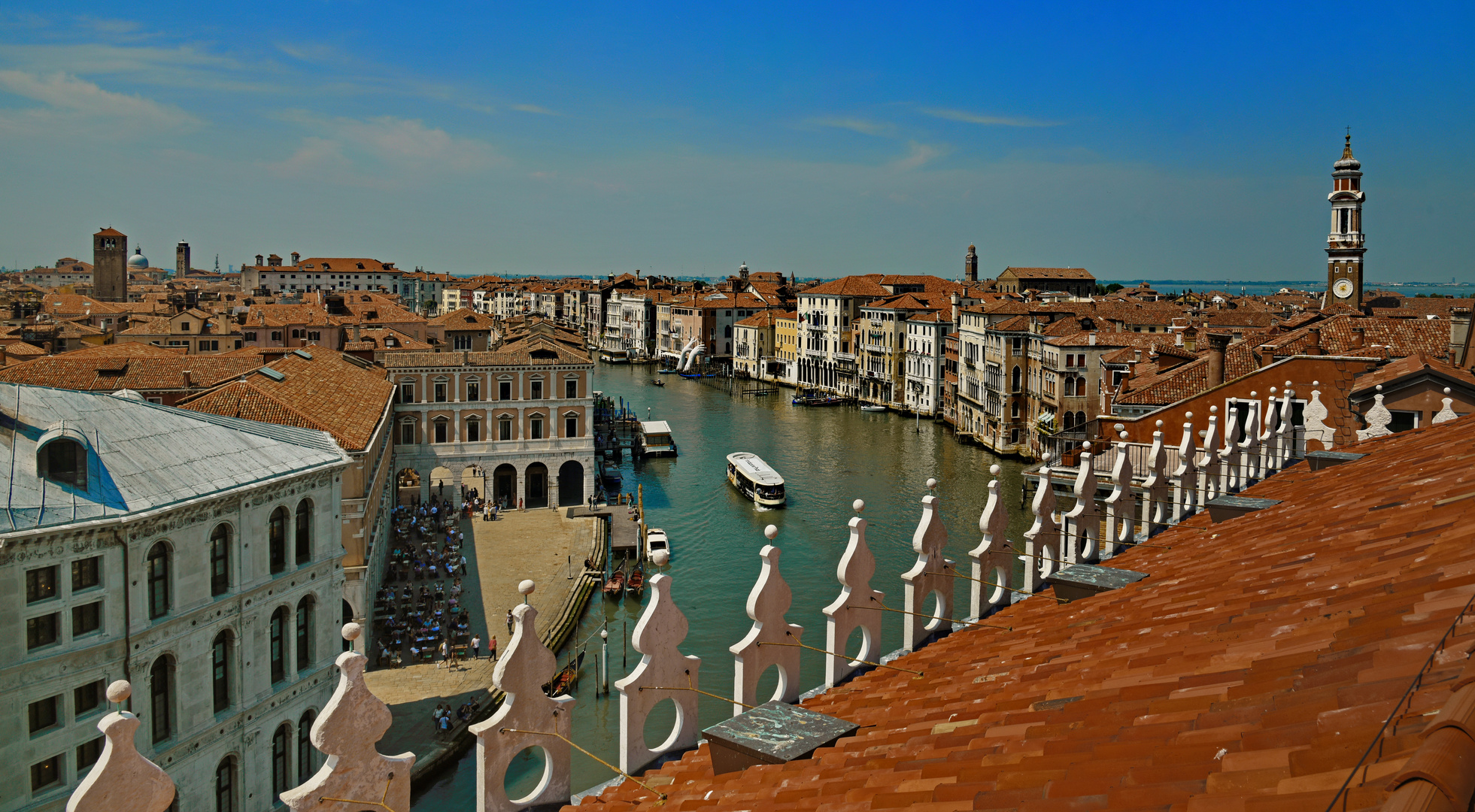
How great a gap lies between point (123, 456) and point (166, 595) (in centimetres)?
217

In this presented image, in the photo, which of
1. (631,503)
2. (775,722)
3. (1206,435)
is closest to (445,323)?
(631,503)

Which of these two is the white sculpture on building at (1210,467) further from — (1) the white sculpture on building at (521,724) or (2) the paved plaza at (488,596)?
(2) the paved plaza at (488,596)

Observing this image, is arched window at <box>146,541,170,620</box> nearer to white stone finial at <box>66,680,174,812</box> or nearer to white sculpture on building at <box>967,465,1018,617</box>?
white sculpture on building at <box>967,465,1018,617</box>

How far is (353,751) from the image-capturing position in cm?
324

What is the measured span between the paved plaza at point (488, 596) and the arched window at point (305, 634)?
5.67ft

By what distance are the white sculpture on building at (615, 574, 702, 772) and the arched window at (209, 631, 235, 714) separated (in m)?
13.0

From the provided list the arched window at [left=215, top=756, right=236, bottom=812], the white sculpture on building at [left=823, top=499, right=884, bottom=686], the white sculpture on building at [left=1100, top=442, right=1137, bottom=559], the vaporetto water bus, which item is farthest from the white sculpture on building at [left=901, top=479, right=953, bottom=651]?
the vaporetto water bus

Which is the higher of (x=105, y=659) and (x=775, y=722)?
(x=775, y=722)

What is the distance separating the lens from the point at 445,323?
183 ft

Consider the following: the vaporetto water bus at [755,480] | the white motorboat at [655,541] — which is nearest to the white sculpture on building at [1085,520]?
the white motorboat at [655,541]

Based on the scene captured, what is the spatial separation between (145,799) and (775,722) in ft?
7.35

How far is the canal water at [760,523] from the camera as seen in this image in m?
19.8

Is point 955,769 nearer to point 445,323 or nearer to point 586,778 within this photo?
point 586,778

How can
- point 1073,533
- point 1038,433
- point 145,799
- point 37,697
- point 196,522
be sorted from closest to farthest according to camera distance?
point 145,799 < point 1073,533 < point 37,697 < point 196,522 < point 1038,433
